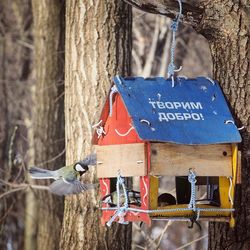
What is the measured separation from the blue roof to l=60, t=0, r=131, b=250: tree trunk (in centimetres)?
189

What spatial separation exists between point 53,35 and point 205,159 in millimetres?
5003

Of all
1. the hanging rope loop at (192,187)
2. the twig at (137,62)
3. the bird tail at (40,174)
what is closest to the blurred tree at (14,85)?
the twig at (137,62)

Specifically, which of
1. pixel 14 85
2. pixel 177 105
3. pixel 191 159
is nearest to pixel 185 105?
pixel 177 105

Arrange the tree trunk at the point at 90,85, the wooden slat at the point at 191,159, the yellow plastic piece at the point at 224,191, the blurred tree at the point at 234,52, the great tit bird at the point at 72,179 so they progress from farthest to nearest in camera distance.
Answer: the tree trunk at the point at 90,85 < the great tit bird at the point at 72,179 < the blurred tree at the point at 234,52 < the yellow plastic piece at the point at 224,191 < the wooden slat at the point at 191,159

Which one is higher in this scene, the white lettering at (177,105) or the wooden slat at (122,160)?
the white lettering at (177,105)

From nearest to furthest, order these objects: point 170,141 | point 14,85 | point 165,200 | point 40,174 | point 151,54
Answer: point 170,141, point 165,200, point 40,174, point 151,54, point 14,85

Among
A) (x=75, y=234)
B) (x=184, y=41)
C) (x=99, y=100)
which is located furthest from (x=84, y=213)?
(x=184, y=41)

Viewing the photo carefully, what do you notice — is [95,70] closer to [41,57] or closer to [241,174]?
[241,174]

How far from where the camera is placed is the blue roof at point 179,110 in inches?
172

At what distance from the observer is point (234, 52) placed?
4758mm

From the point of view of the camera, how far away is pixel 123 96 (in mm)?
4523

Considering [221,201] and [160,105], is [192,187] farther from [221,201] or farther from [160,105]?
[160,105]

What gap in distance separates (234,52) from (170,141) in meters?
0.83

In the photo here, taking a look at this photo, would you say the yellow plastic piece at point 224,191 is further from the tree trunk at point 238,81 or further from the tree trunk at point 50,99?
the tree trunk at point 50,99
